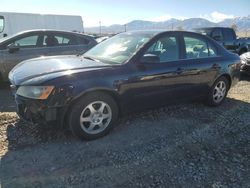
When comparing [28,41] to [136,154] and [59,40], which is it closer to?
[59,40]

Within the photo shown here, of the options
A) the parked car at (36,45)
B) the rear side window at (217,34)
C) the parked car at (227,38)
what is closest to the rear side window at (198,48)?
the parked car at (36,45)

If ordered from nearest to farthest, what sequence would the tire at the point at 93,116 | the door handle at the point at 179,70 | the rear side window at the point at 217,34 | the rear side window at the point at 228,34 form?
the tire at the point at 93,116, the door handle at the point at 179,70, the rear side window at the point at 217,34, the rear side window at the point at 228,34

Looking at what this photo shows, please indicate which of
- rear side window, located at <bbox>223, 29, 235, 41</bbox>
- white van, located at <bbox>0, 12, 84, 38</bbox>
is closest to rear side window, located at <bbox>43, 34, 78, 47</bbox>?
rear side window, located at <bbox>223, 29, 235, 41</bbox>

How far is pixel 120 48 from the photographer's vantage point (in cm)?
486

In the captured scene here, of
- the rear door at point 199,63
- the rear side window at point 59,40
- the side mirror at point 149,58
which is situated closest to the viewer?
the side mirror at point 149,58

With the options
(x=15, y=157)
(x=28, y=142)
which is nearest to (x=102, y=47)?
(x=28, y=142)

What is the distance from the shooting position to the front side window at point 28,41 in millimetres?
7207

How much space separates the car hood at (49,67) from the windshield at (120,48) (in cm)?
30

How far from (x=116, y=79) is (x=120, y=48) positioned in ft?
2.77

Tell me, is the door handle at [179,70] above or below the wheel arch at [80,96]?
above

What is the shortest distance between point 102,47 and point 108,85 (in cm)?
132

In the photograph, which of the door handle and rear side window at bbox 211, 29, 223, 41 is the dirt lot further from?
rear side window at bbox 211, 29, 223, 41

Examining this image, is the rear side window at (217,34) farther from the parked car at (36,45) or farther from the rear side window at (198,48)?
the rear side window at (198,48)

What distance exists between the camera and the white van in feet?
50.3
